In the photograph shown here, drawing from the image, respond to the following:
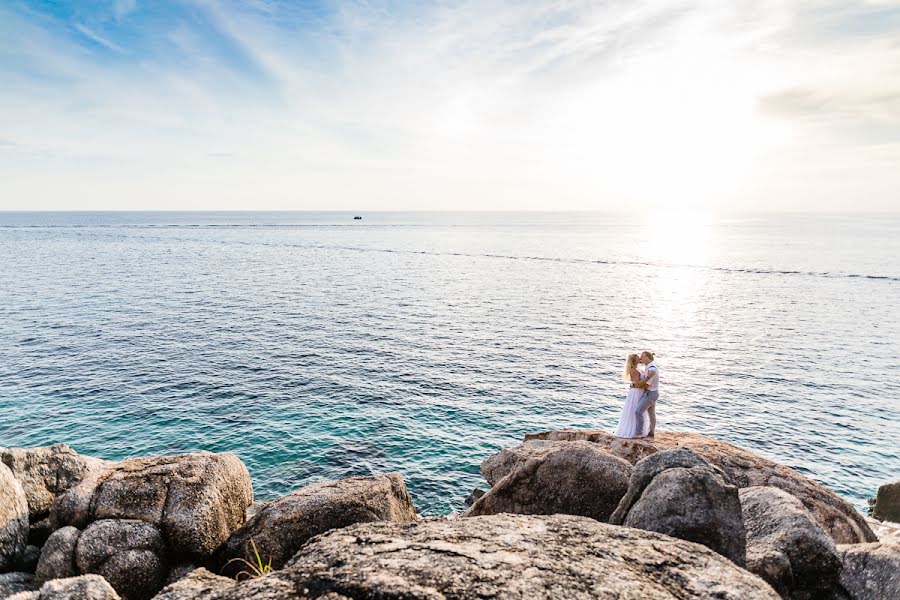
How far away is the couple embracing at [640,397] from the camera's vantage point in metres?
19.3

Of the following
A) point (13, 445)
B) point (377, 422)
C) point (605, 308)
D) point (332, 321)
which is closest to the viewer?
point (13, 445)

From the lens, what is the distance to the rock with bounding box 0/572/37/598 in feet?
38.7

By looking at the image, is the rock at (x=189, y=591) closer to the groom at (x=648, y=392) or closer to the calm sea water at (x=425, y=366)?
the groom at (x=648, y=392)

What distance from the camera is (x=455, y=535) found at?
5.88 metres

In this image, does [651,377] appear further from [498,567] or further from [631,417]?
[498,567]

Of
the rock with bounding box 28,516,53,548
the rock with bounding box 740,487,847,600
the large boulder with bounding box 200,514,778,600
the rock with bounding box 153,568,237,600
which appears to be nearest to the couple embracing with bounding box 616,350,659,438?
the rock with bounding box 740,487,847,600

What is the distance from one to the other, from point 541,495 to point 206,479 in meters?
8.70

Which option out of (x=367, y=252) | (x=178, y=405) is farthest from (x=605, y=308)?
(x=367, y=252)

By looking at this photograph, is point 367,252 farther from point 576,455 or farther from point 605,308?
point 576,455

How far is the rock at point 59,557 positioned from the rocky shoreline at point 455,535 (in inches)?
1.7

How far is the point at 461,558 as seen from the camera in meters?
5.26

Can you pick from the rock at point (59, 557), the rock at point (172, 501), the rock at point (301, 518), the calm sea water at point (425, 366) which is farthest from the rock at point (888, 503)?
the rock at point (59, 557)

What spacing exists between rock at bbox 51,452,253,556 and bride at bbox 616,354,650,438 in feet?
46.0

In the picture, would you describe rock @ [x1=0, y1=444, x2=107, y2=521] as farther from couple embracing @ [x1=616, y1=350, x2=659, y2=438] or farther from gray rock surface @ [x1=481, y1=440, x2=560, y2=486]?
couple embracing @ [x1=616, y1=350, x2=659, y2=438]
